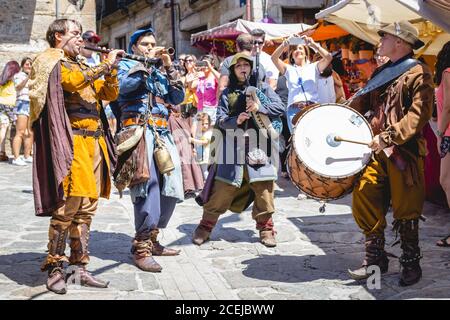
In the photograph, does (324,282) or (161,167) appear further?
(161,167)

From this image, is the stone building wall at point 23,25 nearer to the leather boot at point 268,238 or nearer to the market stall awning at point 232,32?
the market stall awning at point 232,32

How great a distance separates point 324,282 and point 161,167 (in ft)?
4.73

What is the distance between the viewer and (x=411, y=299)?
154 inches

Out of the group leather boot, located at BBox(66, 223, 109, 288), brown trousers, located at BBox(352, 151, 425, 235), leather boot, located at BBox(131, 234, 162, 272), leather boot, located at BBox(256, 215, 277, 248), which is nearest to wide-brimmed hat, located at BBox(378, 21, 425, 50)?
brown trousers, located at BBox(352, 151, 425, 235)

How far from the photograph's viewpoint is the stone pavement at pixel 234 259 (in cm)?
414

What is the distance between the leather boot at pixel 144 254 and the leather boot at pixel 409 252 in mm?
1730

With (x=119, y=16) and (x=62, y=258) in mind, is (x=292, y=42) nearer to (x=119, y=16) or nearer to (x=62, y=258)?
(x=62, y=258)

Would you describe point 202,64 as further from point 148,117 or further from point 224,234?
point 148,117

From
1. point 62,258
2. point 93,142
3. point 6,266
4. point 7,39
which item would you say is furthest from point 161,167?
point 7,39

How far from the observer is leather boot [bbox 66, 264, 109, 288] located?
4.23 meters

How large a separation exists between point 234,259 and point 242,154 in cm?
93

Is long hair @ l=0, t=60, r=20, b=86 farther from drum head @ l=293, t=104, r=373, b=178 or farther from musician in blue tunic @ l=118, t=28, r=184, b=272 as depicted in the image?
drum head @ l=293, t=104, r=373, b=178

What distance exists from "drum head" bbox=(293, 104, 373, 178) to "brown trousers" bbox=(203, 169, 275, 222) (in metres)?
1.23

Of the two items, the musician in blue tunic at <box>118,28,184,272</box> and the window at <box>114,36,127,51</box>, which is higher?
the window at <box>114,36,127,51</box>
